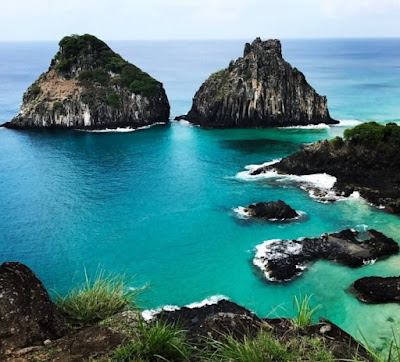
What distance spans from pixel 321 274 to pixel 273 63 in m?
69.4

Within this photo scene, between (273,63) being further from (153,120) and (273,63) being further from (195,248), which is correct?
(195,248)

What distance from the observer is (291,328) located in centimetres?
1263

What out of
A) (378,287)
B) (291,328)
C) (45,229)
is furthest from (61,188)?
(291,328)

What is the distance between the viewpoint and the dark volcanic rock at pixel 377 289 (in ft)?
101

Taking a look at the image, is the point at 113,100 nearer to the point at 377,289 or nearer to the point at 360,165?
the point at 360,165

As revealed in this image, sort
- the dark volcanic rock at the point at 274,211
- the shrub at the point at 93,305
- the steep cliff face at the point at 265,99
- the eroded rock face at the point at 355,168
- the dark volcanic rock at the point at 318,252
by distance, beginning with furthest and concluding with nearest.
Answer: the steep cliff face at the point at 265,99 < the eroded rock face at the point at 355,168 < the dark volcanic rock at the point at 274,211 < the dark volcanic rock at the point at 318,252 < the shrub at the point at 93,305

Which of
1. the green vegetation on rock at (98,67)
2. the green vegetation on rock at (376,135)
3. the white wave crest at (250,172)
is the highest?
the green vegetation on rock at (98,67)

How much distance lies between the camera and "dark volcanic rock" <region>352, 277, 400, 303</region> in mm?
30891

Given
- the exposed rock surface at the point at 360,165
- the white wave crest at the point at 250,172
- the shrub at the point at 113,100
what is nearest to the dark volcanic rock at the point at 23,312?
the exposed rock surface at the point at 360,165

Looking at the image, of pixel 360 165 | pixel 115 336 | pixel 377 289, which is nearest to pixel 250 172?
pixel 360 165

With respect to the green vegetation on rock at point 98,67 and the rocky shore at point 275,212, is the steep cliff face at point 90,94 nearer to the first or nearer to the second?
the green vegetation on rock at point 98,67

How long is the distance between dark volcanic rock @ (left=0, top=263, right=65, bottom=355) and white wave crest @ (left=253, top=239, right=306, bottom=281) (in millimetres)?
25042

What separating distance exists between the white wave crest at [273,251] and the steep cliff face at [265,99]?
57224mm

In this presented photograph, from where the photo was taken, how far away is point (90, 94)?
97812mm
